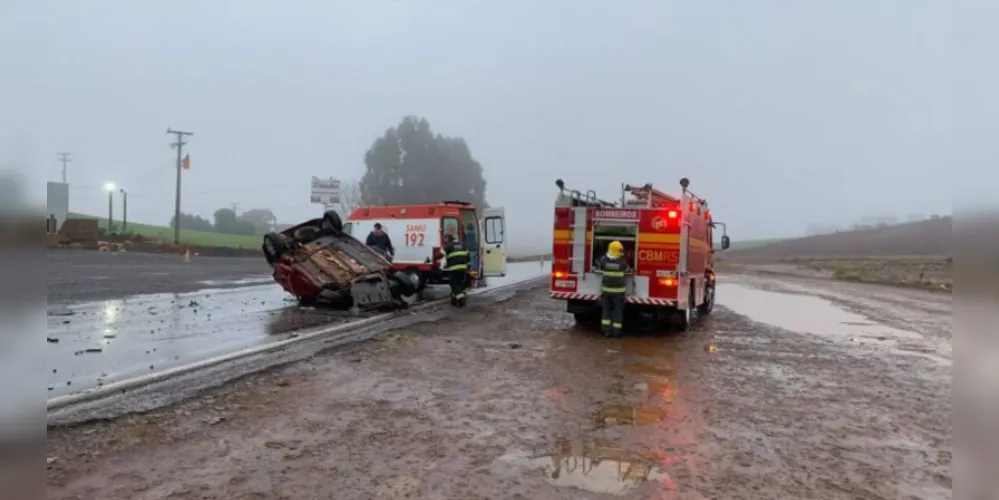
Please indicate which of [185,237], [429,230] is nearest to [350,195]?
[185,237]

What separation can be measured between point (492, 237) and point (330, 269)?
6065mm

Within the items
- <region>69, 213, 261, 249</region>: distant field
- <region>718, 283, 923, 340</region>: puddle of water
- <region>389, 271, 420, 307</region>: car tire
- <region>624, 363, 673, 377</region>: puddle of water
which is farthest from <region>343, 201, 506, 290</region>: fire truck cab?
<region>69, 213, 261, 249</region>: distant field

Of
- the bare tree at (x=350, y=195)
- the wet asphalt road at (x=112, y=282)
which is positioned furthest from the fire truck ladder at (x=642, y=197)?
the bare tree at (x=350, y=195)

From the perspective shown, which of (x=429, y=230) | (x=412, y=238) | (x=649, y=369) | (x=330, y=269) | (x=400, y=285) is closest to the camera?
(x=649, y=369)

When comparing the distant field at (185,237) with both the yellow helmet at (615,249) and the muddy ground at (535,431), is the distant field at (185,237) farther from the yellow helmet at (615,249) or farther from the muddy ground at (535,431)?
the muddy ground at (535,431)

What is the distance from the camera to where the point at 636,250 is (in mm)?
10398

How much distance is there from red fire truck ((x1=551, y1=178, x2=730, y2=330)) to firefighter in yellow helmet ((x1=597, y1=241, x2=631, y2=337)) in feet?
1.32

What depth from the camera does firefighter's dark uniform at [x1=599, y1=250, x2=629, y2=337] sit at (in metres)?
9.95

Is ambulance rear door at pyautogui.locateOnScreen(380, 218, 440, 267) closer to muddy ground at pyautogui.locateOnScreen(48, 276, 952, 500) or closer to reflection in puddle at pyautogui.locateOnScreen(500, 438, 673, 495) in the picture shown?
muddy ground at pyautogui.locateOnScreen(48, 276, 952, 500)

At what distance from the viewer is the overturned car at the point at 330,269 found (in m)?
12.1

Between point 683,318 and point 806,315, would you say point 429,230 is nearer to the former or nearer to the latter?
point 683,318

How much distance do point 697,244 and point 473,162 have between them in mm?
67623

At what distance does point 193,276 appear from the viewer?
20219 millimetres

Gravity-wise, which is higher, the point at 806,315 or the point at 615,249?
the point at 615,249
